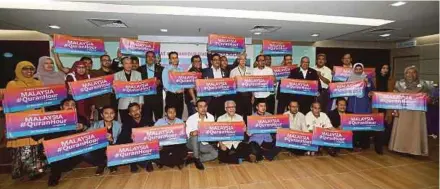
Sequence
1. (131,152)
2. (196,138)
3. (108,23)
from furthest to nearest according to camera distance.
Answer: (108,23) → (196,138) → (131,152)

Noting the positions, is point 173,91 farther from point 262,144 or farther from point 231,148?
point 262,144

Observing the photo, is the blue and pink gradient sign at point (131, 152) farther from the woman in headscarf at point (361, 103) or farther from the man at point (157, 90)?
the woman in headscarf at point (361, 103)

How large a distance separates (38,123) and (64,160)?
703mm

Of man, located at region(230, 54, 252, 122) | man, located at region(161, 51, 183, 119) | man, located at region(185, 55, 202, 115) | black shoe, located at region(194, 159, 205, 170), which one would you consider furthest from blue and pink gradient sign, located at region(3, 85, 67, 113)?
man, located at region(230, 54, 252, 122)

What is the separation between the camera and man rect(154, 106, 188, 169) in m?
3.98

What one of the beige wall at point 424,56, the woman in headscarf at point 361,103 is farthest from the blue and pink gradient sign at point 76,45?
the beige wall at point 424,56

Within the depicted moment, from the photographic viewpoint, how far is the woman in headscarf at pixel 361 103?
15.9 ft

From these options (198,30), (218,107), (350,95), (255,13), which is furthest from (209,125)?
(198,30)

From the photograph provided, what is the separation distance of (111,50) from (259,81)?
540cm

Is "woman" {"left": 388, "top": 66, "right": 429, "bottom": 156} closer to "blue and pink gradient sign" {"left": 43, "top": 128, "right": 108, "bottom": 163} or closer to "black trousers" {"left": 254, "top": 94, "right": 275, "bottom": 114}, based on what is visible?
"black trousers" {"left": 254, "top": 94, "right": 275, "bottom": 114}

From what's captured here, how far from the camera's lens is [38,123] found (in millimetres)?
3367

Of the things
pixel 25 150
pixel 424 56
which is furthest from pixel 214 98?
pixel 424 56

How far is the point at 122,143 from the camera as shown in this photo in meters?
3.89

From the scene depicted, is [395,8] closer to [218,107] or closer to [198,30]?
[218,107]
